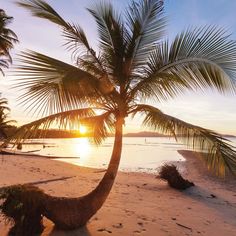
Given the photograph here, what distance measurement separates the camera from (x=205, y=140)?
445 cm

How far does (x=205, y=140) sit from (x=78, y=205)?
254 cm

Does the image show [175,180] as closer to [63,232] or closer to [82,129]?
[82,129]

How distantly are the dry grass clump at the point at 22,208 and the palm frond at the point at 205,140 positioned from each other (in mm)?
2412

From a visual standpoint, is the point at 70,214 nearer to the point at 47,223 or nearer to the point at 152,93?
the point at 47,223

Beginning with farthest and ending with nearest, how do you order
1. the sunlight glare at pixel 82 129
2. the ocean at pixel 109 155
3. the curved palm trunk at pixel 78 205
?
the ocean at pixel 109 155 < the sunlight glare at pixel 82 129 < the curved palm trunk at pixel 78 205

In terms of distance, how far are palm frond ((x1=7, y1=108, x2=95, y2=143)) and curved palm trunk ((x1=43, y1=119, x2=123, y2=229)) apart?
2.54 feet

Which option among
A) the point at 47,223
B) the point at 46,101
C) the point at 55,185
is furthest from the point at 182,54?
the point at 55,185

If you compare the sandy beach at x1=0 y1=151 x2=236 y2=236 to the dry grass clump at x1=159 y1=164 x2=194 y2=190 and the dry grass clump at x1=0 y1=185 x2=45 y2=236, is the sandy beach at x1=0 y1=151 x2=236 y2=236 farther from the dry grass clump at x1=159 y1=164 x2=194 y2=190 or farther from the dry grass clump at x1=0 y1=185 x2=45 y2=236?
the dry grass clump at x1=0 y1=185 x2=45 y2=236

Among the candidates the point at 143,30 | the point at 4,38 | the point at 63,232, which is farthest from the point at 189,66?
the point at 4,38

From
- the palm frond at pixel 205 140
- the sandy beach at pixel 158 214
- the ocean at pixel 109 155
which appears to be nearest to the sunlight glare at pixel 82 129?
the ocean at pixel 109 155

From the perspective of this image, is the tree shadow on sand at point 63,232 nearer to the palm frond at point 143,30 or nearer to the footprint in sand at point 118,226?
the footprint in sand at point 118,226

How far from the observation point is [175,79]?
5617 mm

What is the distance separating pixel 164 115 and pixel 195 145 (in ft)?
2.60

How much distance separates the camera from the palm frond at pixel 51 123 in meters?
5.13
